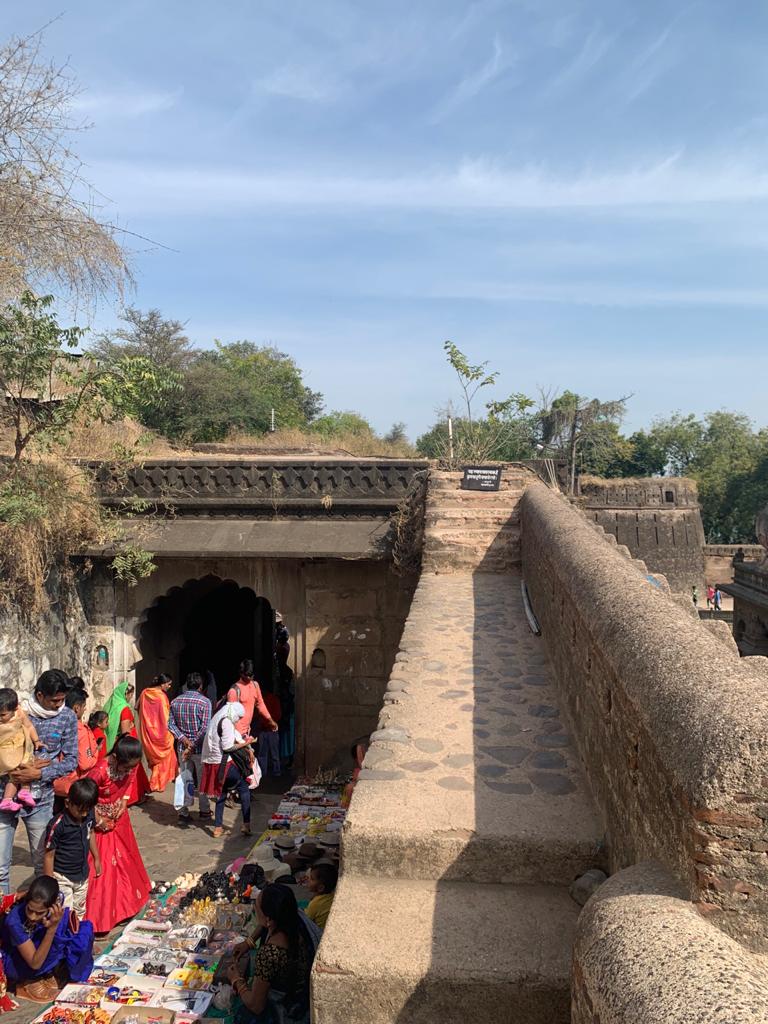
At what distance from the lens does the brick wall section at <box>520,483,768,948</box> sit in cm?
168

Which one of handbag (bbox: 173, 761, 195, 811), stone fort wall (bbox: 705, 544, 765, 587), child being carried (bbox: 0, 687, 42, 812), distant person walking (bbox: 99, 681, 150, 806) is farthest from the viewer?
stone fort wall (bbox: 705, 544, 765, 587)

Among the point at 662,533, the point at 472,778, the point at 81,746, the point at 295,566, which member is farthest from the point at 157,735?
the point at 662,533

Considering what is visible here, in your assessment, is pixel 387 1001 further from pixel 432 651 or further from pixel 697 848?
pixel 432 651

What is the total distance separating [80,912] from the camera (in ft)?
16.8

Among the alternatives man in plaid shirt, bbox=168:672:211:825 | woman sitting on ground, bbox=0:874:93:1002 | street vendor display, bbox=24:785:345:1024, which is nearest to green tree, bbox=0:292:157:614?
Answer: man in plaid shirt, bbox=168:672:211:825

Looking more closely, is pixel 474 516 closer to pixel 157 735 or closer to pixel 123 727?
pixel 157 735

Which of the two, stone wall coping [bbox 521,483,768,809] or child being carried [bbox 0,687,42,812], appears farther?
child being carried [bbox 0,687,42,812]

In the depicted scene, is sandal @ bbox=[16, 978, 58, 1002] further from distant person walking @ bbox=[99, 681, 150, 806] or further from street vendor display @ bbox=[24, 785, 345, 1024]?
distant person walking @ bbox=[99, 681, 150, 806]

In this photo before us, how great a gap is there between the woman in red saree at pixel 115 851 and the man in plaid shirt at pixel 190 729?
1748 mm

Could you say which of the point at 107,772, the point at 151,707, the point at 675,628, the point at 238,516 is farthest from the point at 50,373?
the point at 675,628

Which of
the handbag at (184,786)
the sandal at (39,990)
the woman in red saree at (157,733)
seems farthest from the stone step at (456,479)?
the sandal at (39,990)

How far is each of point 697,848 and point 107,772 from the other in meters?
4.53

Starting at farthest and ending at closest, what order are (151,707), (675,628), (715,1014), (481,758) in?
1. (151,707)
2. (481,758)
3. (675,628)
4. (715,1014)

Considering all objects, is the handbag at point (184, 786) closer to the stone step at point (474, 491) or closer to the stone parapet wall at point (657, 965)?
the stone step at point (474, 491)
